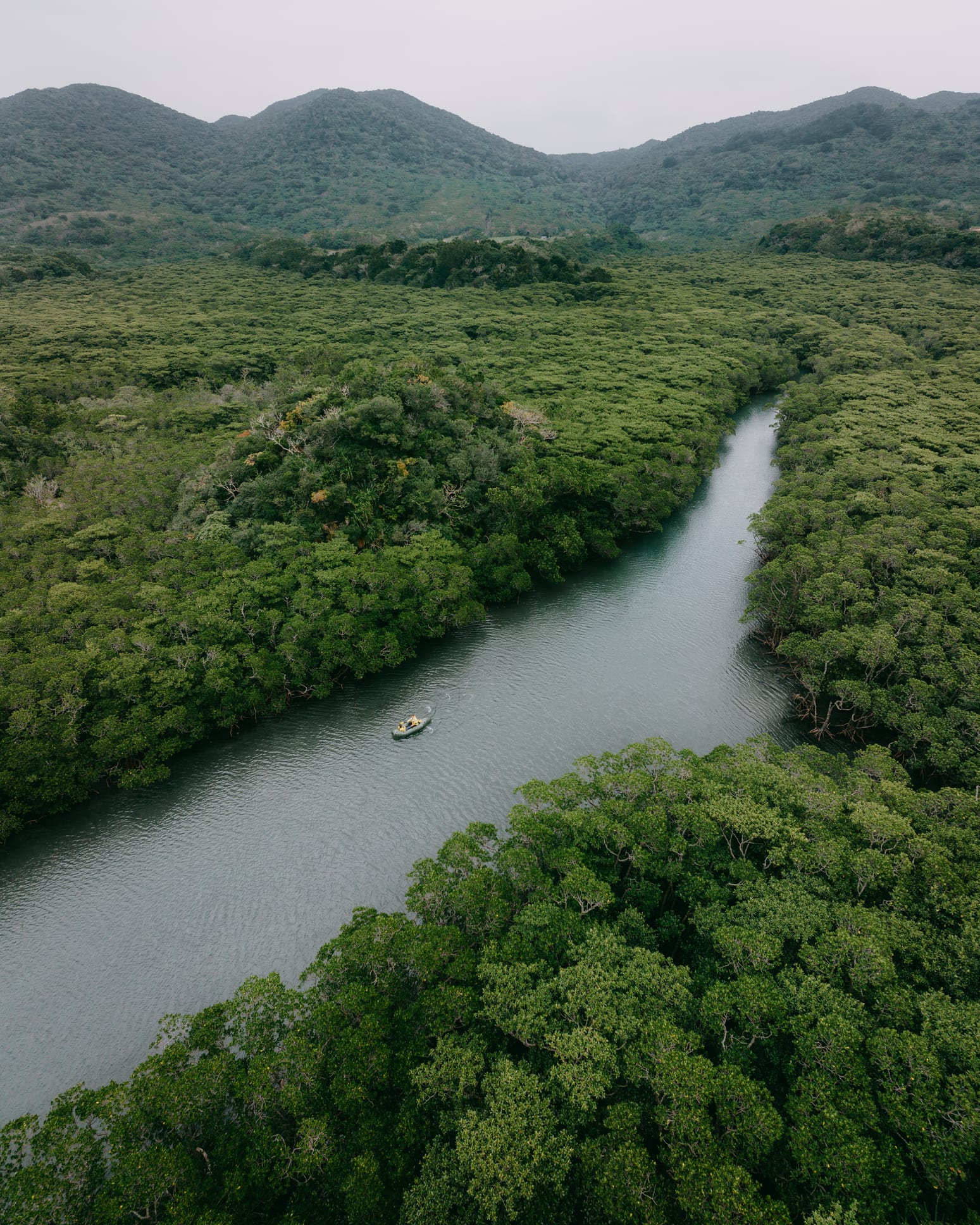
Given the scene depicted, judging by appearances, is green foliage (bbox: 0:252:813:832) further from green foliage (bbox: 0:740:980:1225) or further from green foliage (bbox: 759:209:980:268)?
green foliage (bbox: 759:209:980:268)

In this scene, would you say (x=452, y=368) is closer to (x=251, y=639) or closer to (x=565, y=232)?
(x=251, y=639)

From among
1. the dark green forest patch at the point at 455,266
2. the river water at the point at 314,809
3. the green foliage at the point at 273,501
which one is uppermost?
the dark green forest patch at the point at 455,266

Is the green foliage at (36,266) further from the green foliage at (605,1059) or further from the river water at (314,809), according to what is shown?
the green foliage at (605,1059)

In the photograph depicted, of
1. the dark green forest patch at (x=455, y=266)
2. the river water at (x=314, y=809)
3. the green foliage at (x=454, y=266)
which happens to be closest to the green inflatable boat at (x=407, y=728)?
the river water at (x=314, y=809)

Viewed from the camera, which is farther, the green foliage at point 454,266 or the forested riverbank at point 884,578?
the green foliage at point 454,266

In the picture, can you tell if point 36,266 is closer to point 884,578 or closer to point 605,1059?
point 884,578

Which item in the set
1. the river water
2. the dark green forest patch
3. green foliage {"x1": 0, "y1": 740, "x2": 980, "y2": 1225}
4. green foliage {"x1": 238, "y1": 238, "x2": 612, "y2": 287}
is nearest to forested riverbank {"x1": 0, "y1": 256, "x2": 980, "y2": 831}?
→ the river water
